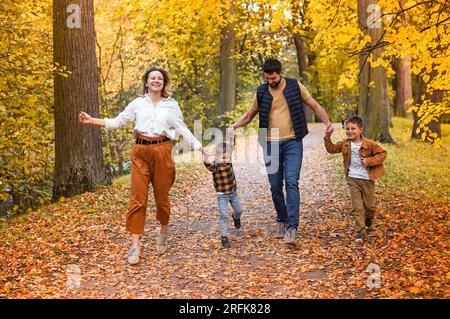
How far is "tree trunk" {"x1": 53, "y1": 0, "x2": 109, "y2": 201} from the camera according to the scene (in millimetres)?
10133

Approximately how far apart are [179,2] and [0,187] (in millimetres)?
6367

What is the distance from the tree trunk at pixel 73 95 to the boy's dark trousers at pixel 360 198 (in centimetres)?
532

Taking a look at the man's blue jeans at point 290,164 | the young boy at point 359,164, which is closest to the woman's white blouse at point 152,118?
the man's blue jeans at point 290,164

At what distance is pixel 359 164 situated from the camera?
735cm

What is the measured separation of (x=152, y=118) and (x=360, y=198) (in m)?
3.05

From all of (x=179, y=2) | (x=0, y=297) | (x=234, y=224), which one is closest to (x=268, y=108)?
(x=234, y=224)

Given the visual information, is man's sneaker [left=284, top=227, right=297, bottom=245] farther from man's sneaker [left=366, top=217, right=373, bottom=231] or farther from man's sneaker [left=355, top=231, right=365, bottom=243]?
man's sneaker [left=366, top=217, right=373, bottom=231]

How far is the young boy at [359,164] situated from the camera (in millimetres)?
7230

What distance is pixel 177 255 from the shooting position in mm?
7090

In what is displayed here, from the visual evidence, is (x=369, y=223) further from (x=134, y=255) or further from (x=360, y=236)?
(x=134, y=255)

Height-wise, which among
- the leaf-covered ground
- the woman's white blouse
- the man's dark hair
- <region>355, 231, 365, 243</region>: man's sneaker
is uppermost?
the man's dark hair

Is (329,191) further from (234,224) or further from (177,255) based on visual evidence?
(177,255)

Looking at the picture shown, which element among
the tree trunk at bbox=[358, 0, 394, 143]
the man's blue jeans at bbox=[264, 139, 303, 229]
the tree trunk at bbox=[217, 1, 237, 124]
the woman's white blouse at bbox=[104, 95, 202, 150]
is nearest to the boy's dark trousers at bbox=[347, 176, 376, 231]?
the man's blue jeans at bbox=[264, 139, 303, 229]

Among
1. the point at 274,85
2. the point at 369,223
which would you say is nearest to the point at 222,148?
the point at 274,85
